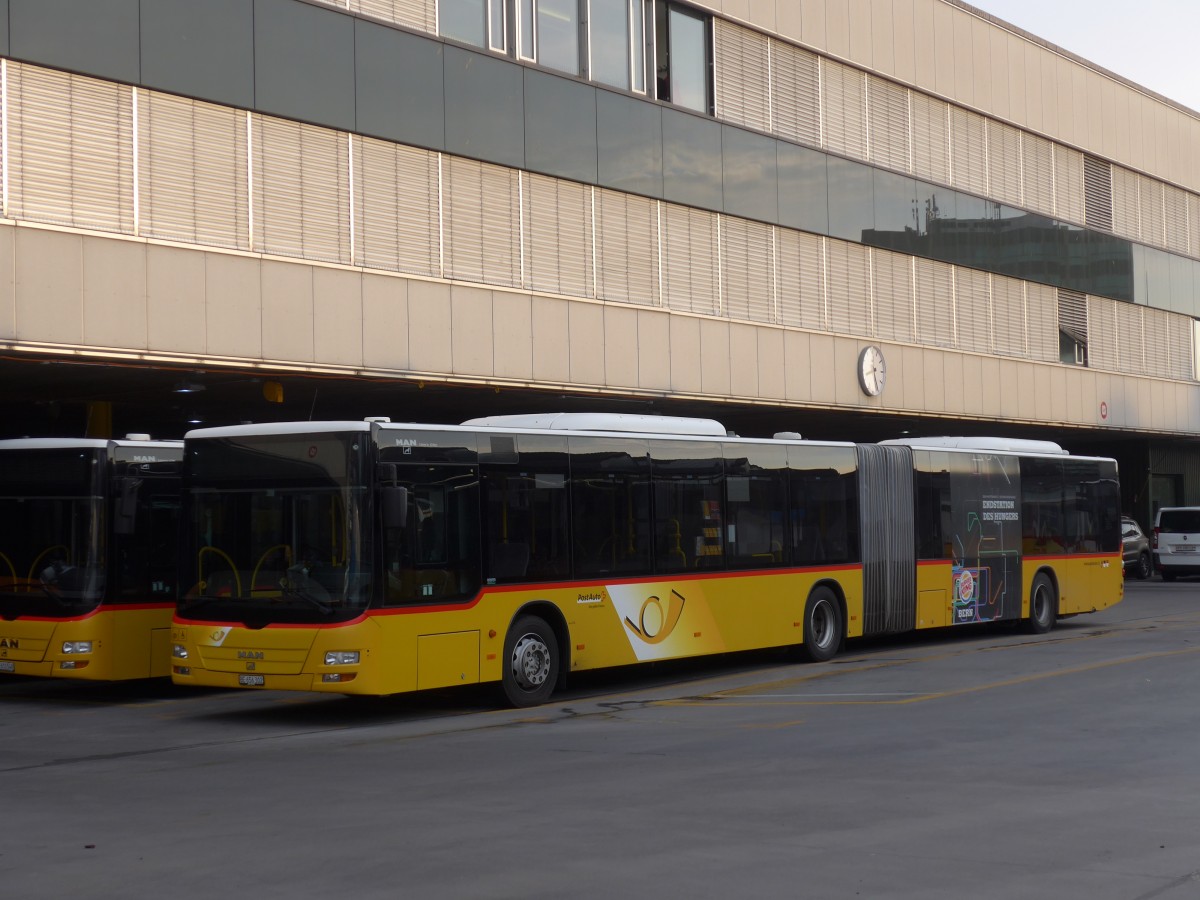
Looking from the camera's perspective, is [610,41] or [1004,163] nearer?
[610,41]

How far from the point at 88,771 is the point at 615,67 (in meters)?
18.0

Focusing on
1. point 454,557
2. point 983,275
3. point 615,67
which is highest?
point 615,67

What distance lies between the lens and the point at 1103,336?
4062 centimetres

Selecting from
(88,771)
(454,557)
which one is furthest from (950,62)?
(88,771)

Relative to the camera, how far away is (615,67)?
26250 mm

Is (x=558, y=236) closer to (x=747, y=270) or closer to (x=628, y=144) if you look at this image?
(x=628, y=144)

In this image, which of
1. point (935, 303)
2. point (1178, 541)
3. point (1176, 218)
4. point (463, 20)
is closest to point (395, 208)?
point (463, 20)

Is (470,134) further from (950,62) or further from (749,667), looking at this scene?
(950,62)

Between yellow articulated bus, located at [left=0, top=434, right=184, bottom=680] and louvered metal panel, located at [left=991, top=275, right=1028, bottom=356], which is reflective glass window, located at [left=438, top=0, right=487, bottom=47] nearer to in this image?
yellow articulated bus, located at [left=0, top=434, right=184, bottom=680]

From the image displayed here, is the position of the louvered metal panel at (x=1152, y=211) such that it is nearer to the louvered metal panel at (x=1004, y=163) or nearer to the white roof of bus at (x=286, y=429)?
the louvered metal panel at (x=1004, y=163)

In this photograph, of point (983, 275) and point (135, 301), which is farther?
point (983, 275)

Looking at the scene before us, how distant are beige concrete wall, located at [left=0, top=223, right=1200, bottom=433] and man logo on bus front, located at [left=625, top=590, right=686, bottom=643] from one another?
6.50 meters

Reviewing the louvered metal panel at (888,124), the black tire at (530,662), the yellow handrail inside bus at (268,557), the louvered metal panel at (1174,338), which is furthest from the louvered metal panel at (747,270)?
the louvered metal panel at (1174,338)

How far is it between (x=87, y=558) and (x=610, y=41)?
1420 centimetres
